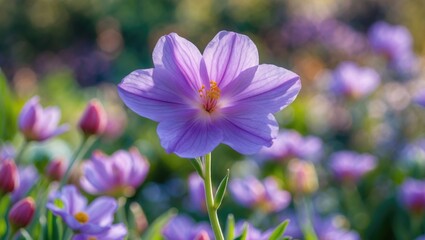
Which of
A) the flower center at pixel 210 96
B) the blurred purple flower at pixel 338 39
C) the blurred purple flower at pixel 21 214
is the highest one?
the flower center at pixel 210 96

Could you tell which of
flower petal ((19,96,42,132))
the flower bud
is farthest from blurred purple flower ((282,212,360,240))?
flower petal ((19,96,42,132))

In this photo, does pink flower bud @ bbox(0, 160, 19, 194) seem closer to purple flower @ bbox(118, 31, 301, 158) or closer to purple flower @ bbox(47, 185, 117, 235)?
purple flower @ bbox(47, 185, 117, 235)

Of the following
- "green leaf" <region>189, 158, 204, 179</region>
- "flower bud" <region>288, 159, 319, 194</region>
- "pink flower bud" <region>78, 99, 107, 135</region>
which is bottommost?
"flower bud" <region>288, 159, 319, 194</region>

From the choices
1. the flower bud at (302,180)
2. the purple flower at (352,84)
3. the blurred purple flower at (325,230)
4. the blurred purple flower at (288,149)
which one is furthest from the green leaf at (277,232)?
the purple flower at (352,84)

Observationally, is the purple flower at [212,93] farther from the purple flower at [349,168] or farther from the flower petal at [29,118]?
the purple flower at [349,168]

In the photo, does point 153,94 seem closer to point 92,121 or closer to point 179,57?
point 179,57

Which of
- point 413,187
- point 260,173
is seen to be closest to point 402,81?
point 260,173

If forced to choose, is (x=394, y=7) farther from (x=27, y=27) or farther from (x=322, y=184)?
(x=322, y=184)
